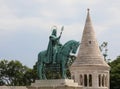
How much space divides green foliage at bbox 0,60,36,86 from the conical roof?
14036 millimetres

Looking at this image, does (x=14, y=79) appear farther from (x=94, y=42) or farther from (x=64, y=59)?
(x=64, y=59)

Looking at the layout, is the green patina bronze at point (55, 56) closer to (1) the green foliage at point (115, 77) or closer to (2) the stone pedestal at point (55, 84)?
(2) the stone pedestal at point (55, 84)

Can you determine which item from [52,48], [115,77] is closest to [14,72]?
[115,77]

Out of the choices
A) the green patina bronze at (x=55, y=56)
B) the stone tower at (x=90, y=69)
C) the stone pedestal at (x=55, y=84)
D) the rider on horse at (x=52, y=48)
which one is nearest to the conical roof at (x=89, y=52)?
the stone tower at (x=90, y=69)

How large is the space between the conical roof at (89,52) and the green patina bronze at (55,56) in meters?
26.6

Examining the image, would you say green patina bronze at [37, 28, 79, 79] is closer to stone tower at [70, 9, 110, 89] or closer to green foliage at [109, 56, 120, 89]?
stone tower at [70, 9, 110, 89]

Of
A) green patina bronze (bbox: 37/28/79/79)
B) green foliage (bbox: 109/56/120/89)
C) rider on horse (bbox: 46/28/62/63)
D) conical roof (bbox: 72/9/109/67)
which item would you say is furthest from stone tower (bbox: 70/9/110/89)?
rider on horse (bbox: 46/28/62/63)

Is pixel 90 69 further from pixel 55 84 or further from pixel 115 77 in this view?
pixel 55 84

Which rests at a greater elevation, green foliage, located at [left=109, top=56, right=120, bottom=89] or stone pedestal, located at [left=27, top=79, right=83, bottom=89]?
stone pedestal, located at [left=27, top=79, right=83, bottom=89]

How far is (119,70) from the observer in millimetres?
77125

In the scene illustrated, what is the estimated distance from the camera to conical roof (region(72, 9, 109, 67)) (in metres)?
67.1

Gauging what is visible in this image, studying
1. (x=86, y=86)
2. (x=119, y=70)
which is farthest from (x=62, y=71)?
(x=119, y=70)

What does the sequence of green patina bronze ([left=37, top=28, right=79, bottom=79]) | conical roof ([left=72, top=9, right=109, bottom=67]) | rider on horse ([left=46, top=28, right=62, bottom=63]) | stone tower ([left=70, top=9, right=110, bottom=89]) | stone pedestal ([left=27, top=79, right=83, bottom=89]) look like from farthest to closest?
conical roof ([left=72, top=9, right=109, bottom=67]) < stone tower ([left=70, top=9, right=110, bottom=89]) < rider on horse ([left=46, top=28, right=62, bottom=63]) < green patina bronze ([left=37, top=28, right=79, bottom=79]) < stone pedestal ([left=27, top=79, right=83, bottom=89])

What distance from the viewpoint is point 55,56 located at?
39781mm
